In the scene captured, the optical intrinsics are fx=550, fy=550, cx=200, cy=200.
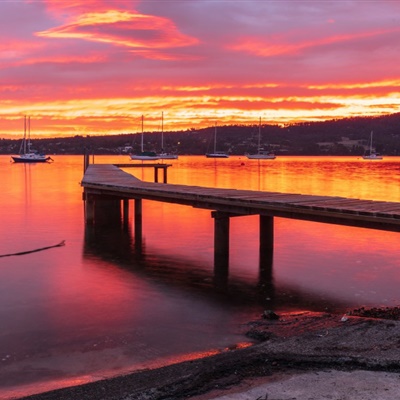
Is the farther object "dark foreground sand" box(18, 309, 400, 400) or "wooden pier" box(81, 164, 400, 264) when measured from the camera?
"wooden pier" box(81, 164, 400, 264)

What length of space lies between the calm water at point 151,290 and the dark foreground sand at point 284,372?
944 millimetres

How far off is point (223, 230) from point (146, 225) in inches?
398

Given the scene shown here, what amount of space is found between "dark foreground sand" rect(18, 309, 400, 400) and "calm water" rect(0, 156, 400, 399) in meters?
0.94

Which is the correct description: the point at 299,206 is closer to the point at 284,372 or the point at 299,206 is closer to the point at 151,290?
the point at 151,290

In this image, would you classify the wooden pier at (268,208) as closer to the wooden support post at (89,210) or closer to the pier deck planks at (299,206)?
the pier deck planks at (299,206)

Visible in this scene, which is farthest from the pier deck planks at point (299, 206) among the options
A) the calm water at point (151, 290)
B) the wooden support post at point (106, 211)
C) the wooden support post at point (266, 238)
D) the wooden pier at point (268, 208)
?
the wooden support post at point (106, 211)

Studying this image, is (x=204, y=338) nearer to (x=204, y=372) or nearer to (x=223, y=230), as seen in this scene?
(x=204, y=372)

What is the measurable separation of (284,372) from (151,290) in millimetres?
7088

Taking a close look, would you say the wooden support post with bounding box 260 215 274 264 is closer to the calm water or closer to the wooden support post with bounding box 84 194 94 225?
the calm water

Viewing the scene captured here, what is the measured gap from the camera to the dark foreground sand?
23.9ft

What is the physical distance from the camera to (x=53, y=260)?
18844mm

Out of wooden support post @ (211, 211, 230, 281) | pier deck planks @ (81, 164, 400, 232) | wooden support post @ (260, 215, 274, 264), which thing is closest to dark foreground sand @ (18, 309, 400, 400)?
pier deck planks @ (81, 164, 400, 232)

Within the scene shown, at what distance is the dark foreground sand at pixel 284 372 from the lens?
7.28 metres

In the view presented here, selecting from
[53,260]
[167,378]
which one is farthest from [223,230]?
[167,378]
